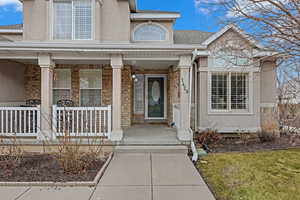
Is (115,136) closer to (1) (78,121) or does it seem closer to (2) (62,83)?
(1) (78,121)

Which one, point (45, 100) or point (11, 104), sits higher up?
point (45, 100)

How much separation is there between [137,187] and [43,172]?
8.47 feet

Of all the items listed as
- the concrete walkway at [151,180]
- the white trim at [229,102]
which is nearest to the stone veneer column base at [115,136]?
the concrete walkway at [151,180]

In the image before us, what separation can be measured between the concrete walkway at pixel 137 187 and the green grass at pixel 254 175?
18.8 inches

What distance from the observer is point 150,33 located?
11.0 metres

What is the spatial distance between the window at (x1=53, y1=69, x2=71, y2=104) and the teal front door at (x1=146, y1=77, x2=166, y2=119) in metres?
4.22

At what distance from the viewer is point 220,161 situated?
21.3ft

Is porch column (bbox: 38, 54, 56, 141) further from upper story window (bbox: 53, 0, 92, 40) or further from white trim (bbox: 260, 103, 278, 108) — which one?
white trim (bbox: 260, 103, 278, 108)

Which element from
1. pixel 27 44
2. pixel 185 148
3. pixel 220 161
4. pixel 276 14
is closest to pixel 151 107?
pixel 185 148

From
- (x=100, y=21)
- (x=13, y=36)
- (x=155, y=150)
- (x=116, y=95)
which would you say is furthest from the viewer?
(x=13, y=36)

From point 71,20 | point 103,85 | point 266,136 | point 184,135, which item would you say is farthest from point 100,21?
point 266,136

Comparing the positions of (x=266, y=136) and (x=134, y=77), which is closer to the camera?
(x=266, y=136)

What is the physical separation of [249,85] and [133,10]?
7.13 meters

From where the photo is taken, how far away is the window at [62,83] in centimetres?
1006
